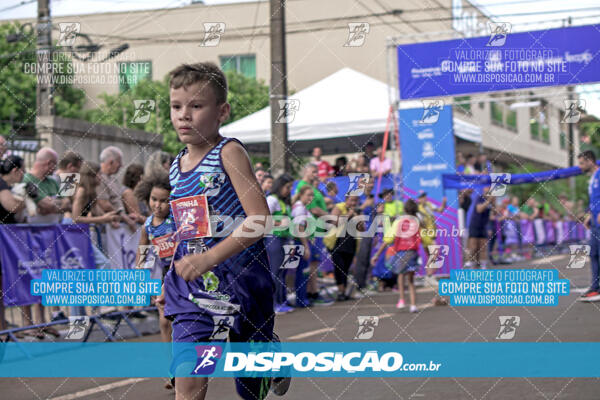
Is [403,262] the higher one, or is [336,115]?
[336,115]

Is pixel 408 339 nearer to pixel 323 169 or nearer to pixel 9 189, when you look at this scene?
pixel 9 189

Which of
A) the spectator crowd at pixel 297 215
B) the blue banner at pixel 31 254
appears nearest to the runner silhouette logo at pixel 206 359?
the spectator crowd at pixel 297 215

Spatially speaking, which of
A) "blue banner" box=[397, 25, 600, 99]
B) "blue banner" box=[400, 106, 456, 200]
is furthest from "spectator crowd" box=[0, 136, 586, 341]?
"blue banner" box=[397, 25, 600, 99]

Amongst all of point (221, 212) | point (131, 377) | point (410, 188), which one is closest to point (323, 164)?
point (410, 188)

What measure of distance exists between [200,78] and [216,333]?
1.02 metres

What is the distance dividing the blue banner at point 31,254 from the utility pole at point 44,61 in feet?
21.3

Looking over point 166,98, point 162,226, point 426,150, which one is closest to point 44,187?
point 162,226

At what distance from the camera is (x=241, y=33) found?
3722 centimetres

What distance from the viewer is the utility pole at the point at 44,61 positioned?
1510cm

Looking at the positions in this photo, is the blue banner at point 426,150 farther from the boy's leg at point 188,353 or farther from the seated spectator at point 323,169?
the boy's leg at point 188,353

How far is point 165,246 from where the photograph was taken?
6.25m

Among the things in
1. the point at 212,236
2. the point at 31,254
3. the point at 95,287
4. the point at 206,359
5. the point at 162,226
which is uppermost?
the point at 212,236

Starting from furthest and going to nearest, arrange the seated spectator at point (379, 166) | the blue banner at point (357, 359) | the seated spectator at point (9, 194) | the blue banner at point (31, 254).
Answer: the seated spectator at point (379, 166), the seated spectator at point (9, 194), the blue banner at point (31, 254), the blue banner at point (357, 359)

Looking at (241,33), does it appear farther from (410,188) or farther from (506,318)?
(506,318)
